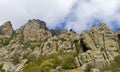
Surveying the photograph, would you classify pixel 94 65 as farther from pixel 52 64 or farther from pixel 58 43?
pixel 58 43

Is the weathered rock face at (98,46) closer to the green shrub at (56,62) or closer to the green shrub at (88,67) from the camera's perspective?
the green shrub at (88,67)

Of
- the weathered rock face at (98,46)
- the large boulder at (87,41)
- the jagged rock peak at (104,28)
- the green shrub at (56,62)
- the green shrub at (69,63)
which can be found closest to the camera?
the weathered rock face at (98,46)

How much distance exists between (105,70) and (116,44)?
2368cm

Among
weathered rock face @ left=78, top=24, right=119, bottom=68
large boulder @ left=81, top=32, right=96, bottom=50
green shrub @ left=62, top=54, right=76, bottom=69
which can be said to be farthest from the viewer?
large boulder @ left=81, top=32, right=96, bottom=50

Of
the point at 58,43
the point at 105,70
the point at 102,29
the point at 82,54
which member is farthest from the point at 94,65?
the point at 58,43

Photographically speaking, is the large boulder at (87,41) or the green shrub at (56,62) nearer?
the large boulder at (87,41)

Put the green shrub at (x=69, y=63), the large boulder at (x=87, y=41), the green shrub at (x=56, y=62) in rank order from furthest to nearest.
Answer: the green shrub at (x=56, y=62), the large boulder at (x=87, y=41), the green shrub at (x=69, y=63)

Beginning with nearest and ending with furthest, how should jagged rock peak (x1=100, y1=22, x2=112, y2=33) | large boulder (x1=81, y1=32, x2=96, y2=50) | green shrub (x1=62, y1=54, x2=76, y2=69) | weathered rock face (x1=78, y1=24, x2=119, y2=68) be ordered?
1. weathered rock face (x1=78, y1=24, x2=119, y2=68)
2. green shrub (x1=62, y1=54, x2=76, y2=69)
3. large boulder (x1=81, y1=32, x2=96, y2=50)
4. jagged rock peak (x1=100, y1=22, x2=112, y2=33)

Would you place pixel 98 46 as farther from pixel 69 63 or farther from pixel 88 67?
pixel 88 67

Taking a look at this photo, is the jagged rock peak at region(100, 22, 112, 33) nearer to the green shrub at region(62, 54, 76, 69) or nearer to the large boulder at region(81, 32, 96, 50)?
the large boulder at region(81, 32, 96, 50)

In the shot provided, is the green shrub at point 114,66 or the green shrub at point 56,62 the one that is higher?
the green shrub at point 56,62

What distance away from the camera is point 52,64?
12431 cm

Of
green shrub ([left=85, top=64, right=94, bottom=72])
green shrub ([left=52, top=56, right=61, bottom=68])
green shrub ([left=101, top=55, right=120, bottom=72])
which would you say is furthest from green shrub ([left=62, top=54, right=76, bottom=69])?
green shrub ([left=101, top=55, right=120, bottom=72])

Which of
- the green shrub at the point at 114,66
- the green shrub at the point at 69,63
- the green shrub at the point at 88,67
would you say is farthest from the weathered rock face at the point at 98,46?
the green shrub at the point at 69,63
